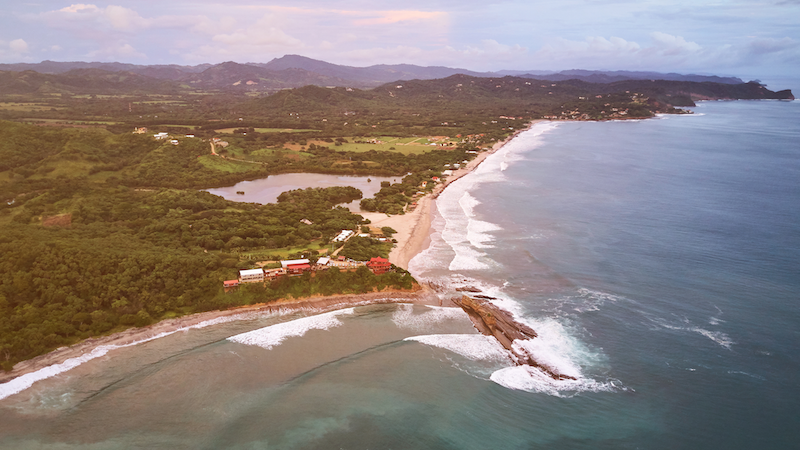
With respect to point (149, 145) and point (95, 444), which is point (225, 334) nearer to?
point (95, 444)

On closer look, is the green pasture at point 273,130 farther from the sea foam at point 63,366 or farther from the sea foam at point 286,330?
the sea foam at point 286,330

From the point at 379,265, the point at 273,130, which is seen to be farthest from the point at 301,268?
the point at 273,130

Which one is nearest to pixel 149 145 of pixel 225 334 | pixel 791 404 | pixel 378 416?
pixel 225 334

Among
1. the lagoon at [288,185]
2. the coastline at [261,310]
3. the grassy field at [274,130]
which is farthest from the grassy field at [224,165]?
the coastline at [261,310]

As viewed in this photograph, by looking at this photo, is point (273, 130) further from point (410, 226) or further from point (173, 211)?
point (410, 226)

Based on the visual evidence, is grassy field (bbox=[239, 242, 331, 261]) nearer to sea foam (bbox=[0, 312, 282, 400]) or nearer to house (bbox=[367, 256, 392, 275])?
house (bbox=[367, 256, 392, 275])
